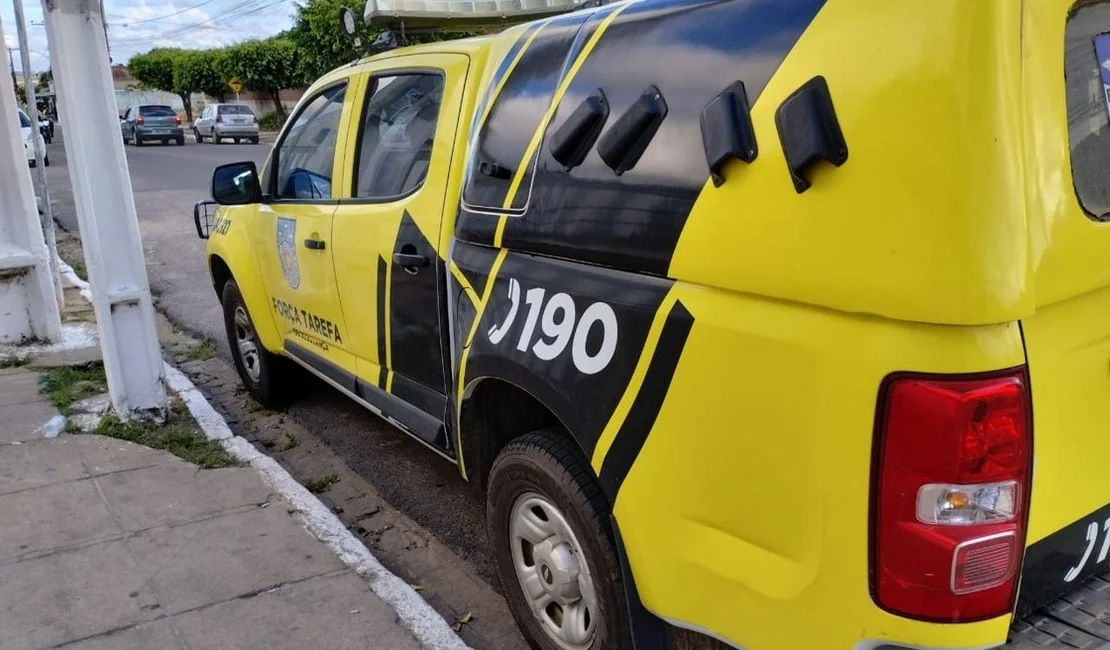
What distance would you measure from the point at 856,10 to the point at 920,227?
1.50 feet

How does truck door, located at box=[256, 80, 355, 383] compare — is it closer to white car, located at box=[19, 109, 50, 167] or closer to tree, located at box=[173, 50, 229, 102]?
white car, located at box=[19, 109, 50, 167]

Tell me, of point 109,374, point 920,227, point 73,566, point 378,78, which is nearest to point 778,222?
point 920,227

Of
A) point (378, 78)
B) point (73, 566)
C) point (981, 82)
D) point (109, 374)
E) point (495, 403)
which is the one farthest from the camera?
point (109, 374)

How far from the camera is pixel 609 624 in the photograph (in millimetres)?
2404

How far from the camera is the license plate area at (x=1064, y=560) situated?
179 cm

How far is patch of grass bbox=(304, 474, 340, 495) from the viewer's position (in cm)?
437

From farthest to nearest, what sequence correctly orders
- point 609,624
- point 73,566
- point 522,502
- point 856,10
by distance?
point 73,566 → point 522,502 → point 609,624 → point 856,10

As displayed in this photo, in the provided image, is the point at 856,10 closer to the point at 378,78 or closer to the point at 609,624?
the point at 609,624

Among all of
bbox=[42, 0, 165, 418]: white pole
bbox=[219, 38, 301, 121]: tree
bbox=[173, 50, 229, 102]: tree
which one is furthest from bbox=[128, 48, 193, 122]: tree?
bbox=[42, 0, 165, 418]: white pole

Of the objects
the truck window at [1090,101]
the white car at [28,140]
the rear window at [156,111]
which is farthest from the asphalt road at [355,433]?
the rear window at [156,111]

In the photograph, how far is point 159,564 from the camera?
11.4ft

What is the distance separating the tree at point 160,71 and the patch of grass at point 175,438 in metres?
56.9

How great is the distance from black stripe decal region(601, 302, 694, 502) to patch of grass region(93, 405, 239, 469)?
279 centimetres

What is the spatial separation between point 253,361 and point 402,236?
2.51 metres
